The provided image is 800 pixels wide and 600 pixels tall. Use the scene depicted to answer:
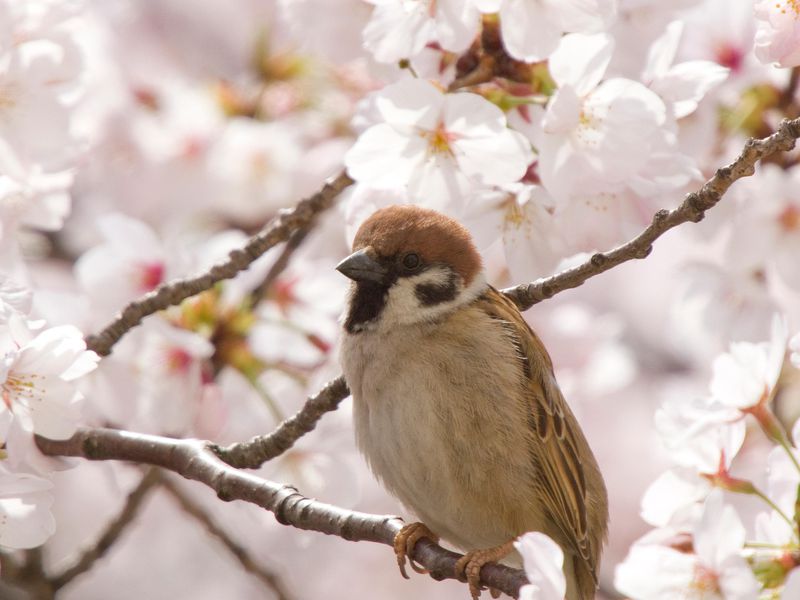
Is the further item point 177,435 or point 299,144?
point 299,144

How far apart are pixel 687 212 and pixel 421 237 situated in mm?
735

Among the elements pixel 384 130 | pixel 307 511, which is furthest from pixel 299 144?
pixel 307 511

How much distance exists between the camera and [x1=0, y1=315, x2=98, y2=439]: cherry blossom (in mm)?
1883

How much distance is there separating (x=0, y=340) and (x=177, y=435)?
50.8 inches

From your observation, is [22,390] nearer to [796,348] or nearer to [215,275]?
[215,275]

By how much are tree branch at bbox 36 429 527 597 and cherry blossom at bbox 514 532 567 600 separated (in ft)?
0.62

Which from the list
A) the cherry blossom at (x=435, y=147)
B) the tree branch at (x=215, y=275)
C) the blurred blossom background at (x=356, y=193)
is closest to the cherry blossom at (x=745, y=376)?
the blurred blossom background at (x=356, y=193)

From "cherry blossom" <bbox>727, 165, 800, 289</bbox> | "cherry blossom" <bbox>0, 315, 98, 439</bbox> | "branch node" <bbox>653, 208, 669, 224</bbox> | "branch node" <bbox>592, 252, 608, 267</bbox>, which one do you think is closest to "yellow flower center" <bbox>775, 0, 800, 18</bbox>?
"branch node" <bbox>653, 208, 669, 224</bbox>

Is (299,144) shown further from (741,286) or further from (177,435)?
(741,286)

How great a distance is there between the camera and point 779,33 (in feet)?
6.36

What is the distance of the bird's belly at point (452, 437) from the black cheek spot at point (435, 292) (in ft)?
0.44

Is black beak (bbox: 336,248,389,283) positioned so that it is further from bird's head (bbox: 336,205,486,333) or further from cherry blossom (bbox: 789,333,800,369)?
cherry blossom (bbox: 789,333,800,369)

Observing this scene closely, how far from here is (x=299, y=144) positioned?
13.0 feet

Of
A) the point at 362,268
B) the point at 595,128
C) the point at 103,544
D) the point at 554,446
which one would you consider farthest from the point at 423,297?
the point at 103,544
